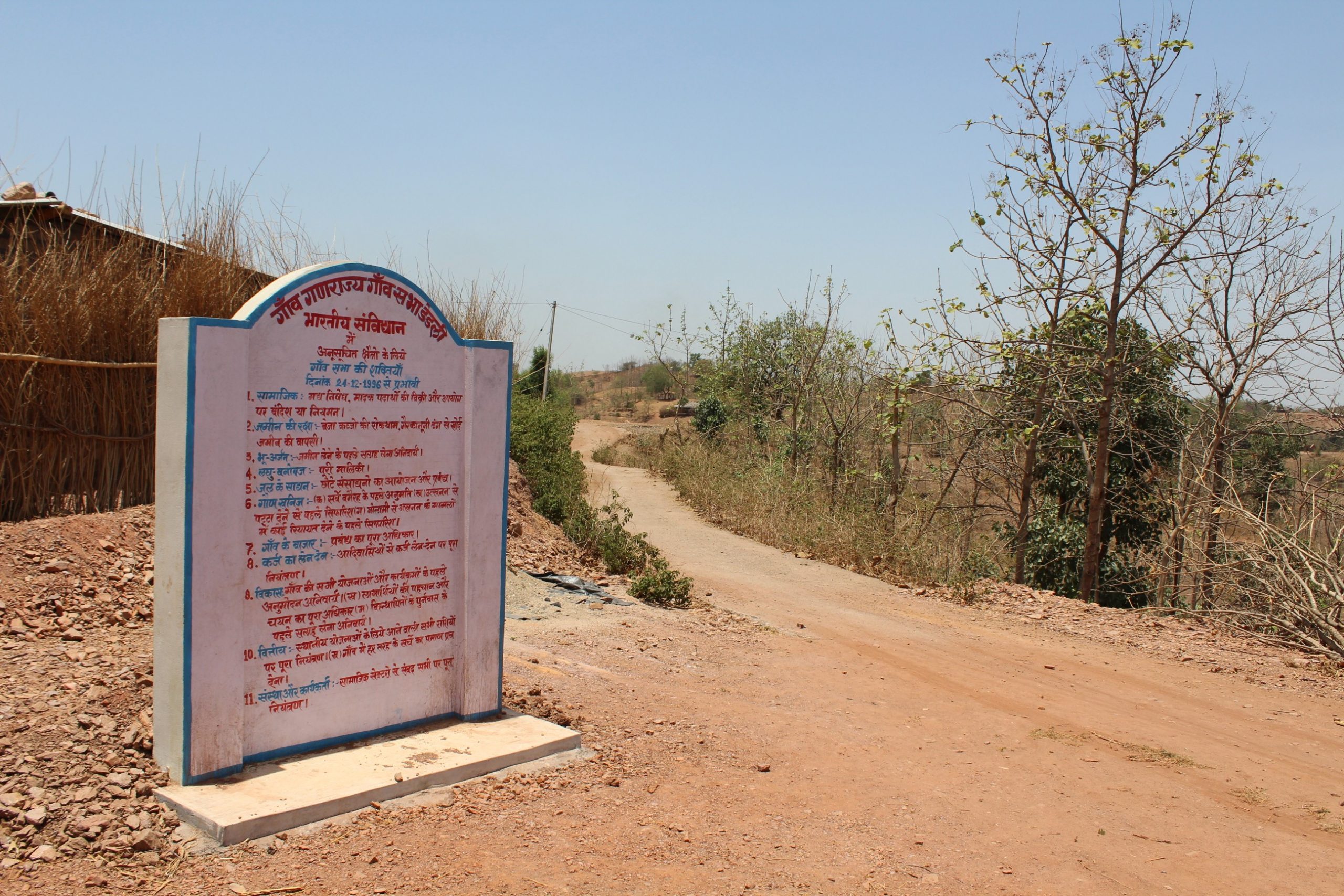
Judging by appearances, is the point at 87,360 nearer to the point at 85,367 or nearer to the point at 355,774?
the point at 85,367

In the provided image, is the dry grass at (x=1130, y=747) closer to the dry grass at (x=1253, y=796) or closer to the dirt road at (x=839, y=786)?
the dirt road at (x=839, y=786)

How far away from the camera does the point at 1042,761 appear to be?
202 inches

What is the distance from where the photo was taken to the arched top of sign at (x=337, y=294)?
3895 mm

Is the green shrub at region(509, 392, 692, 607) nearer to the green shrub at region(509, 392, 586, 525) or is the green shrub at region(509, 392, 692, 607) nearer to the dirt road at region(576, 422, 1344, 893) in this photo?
the green shrub at region(509, 392, 586, 525)

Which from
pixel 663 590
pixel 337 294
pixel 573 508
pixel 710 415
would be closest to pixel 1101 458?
pixel 663 590

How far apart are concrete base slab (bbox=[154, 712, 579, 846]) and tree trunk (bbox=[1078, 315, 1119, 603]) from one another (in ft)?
24.4

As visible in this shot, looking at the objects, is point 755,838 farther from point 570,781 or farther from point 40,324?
point 40,324

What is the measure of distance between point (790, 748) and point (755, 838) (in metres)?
1.19

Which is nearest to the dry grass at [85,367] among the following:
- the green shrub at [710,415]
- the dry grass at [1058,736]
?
the dry grass at [1058,736]

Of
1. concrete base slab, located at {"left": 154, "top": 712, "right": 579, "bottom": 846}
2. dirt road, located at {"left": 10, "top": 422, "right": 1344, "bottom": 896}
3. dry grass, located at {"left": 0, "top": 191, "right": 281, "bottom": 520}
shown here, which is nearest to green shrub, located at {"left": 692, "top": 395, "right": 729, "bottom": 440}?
dirt road, located at {"left": 10, "top": 422, "right": 1344, "bottom": 896}

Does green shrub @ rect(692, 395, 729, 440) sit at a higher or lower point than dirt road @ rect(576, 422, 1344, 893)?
higher

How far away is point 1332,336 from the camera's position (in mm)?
10188

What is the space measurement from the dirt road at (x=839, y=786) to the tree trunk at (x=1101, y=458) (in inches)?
93.6

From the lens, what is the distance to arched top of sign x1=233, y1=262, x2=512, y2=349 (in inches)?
153
